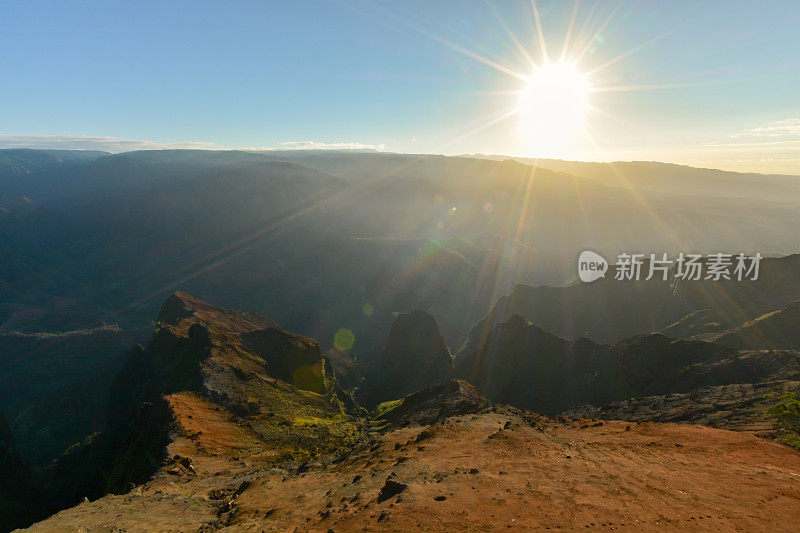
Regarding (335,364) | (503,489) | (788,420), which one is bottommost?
(335,364)

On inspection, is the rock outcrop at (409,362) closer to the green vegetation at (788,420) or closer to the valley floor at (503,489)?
the valley floor at (503,489)

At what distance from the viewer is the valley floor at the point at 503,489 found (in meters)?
11.1

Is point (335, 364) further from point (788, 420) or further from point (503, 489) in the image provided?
point (503, 489)

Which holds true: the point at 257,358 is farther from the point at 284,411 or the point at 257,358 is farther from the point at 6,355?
the point at 6,355

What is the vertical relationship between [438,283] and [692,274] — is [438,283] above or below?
below

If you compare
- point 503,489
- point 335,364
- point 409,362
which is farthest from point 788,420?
point 335,364

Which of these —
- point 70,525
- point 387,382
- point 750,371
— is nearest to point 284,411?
point 70,525

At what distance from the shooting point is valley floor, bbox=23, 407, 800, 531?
11102 millimetres

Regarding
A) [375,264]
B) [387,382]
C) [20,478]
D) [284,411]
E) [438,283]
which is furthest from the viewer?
[375,264]

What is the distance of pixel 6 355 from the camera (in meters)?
94.9

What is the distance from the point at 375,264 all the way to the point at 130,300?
104 meters

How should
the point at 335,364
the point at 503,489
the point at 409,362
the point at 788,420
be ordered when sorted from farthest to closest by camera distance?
the point at 335,364 < the point at 409,362 < the point at 788,420 < the point at 503,489

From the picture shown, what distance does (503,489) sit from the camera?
13.3 meters

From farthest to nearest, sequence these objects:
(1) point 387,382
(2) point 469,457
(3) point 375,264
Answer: (3) point 375,264
(1) point 387,382
(2) point 469,457
